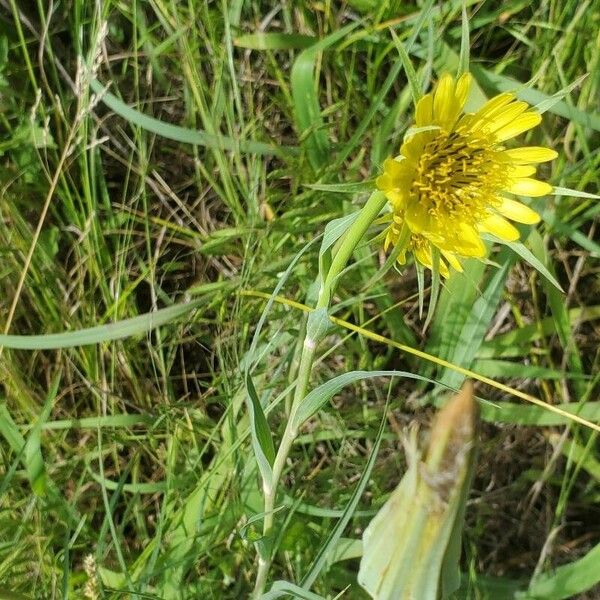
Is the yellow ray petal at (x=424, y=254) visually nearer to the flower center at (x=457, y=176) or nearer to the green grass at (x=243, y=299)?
the flower center at (x=457, y=176)

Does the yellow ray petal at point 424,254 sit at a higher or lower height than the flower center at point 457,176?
lower

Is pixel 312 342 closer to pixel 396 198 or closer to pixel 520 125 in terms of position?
pixel 396 198

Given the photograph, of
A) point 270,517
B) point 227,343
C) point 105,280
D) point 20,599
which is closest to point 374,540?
point 270,517

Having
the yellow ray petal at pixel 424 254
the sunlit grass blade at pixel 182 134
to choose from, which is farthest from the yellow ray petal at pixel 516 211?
the sunlit grass blade at pixel 182 134

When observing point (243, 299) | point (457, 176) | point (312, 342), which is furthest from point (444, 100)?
point (243, 299)

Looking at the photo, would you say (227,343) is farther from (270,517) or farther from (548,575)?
(548,575)

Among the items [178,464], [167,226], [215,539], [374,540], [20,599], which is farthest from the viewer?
[167,226]

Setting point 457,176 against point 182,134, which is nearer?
point 457,176
